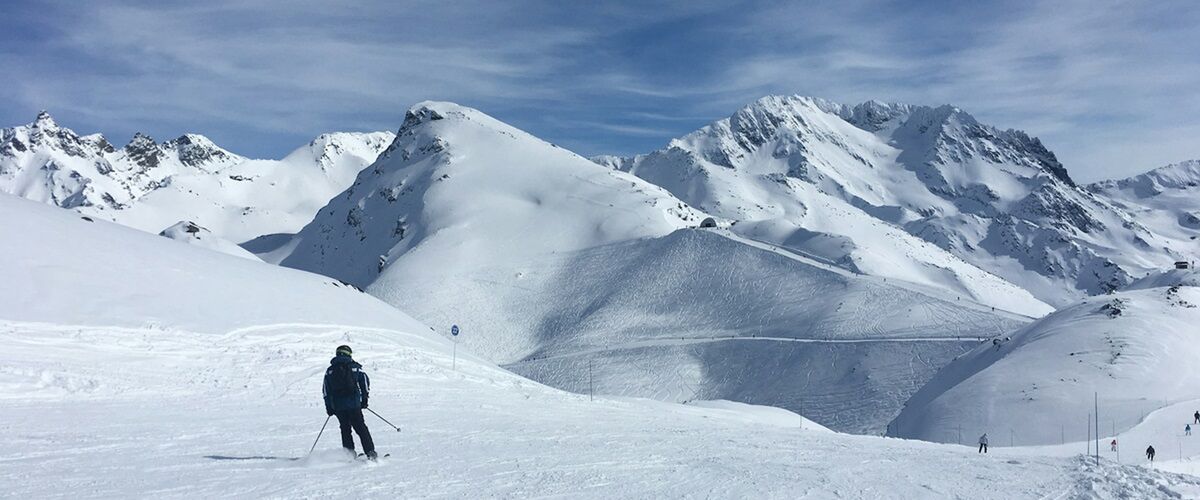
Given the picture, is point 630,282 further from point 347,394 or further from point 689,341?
point 347,394

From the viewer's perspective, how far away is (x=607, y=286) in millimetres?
107125

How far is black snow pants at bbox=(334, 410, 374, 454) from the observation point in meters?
11.4

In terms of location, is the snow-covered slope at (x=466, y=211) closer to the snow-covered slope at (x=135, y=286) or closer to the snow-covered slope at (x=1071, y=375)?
the snow-covered slope at (x=1071, y=375)

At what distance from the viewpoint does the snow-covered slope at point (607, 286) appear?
73.2 m

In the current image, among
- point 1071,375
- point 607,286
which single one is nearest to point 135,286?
point 1071,375

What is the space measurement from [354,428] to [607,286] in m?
95.7

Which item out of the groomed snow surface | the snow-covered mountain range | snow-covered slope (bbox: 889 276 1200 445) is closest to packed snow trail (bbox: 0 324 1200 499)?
the groomed snow surface

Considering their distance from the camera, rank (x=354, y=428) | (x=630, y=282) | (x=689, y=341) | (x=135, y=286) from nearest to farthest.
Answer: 1. (x=354, y=428)
2. (x=135, y=286)
3. (x=689, y=341)
4. (x=630, y=282)

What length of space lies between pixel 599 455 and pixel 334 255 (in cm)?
15037

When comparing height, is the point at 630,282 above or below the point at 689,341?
above

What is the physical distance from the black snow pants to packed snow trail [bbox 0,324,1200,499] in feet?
0.82

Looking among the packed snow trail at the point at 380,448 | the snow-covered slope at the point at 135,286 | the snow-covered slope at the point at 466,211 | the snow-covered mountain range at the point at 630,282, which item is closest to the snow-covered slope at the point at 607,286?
the snow-covered mountain range at the point at 630,282

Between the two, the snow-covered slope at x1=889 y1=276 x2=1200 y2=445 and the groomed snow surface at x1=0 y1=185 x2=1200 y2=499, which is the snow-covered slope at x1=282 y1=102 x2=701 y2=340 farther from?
the groomed snow surface at x1=0 y1=185 x2=1200 y2=499

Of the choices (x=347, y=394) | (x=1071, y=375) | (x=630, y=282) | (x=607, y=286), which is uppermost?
(x=630, y=282)
